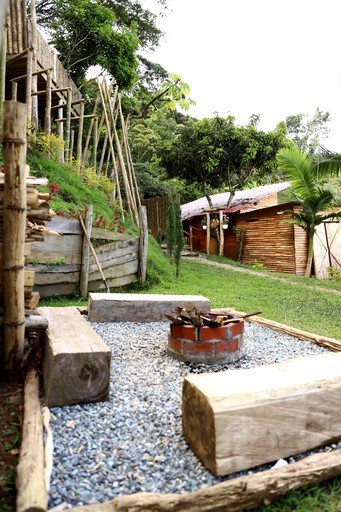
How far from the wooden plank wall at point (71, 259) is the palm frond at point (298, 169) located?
7.00 metres

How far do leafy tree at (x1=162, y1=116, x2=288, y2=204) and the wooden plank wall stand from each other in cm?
1234

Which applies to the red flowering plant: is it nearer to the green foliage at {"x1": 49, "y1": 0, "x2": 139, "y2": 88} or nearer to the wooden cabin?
the wooden cabin

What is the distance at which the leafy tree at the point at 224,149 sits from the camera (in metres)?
19.3

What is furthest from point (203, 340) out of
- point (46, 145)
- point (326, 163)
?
point (46, 145)

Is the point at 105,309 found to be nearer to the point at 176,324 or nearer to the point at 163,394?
the point at 176,324

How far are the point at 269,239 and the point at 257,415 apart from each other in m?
15.4

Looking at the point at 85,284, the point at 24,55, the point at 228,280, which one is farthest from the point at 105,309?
the point at 24,55

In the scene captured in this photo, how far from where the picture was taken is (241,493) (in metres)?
1.96

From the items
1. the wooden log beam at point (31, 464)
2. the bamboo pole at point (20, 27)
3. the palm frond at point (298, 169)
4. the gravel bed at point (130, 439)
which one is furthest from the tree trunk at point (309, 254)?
the wooden log beam at point (31, 464)

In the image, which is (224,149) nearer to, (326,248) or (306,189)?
(326,248)

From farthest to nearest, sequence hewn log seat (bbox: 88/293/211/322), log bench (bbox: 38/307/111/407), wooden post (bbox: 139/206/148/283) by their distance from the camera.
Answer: wooden post (bbox: 139/206/148/283) → hewn log seat (bbox: 88/293/211/322) → log bench (bbox: 38/307/111/407)

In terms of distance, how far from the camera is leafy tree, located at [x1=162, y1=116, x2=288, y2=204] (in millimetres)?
19312

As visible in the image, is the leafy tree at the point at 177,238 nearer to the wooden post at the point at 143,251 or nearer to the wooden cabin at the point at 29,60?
the wooden post at the point at 143,251

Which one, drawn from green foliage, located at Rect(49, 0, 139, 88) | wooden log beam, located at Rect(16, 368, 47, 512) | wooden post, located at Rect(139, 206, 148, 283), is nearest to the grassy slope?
wooden post, located at Rect(139, 206, 148, 283)
